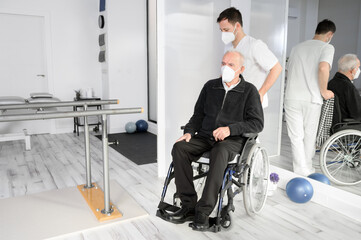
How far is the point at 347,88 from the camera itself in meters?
2.32

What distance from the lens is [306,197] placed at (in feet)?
7.82

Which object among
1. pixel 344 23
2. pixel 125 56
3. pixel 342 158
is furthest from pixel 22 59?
pixel 342 158

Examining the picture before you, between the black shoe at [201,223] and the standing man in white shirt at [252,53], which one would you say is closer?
the black shoe at [201,223]

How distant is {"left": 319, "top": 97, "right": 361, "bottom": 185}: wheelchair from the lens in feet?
7.80

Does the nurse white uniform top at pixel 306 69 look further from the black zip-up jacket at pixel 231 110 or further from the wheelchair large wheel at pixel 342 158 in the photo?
the black zip-up jacket at pixel 231 110

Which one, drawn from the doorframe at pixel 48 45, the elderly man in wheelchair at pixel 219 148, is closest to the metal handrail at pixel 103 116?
the elderly man in wheelchair at pixel 219 148

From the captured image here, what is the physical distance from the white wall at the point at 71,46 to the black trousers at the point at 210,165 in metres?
3.77

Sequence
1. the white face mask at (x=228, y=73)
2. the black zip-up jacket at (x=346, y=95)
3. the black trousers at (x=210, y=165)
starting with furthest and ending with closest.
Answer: the black zip-up jacket at (x=346, y=95) → the white face mask at (x=228, y=73) → the black trousers at (x=210, y=165)

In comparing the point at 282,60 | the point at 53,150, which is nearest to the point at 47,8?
the point at 53,150

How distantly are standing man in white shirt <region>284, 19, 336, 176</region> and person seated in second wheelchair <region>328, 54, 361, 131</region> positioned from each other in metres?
0.07

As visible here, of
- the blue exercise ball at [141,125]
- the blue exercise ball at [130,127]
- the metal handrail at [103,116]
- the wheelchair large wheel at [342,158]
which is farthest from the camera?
the blue exercise ball at [141,125]

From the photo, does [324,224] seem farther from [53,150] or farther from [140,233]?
[53,150]

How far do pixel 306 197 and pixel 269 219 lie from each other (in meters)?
0.42

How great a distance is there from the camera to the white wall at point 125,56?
16.9 feet
